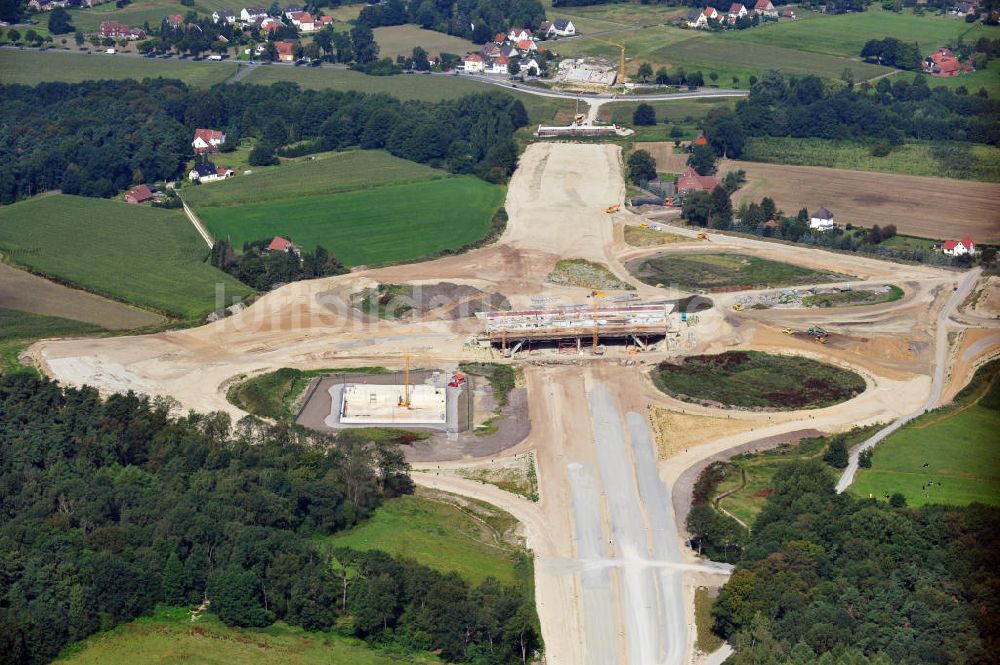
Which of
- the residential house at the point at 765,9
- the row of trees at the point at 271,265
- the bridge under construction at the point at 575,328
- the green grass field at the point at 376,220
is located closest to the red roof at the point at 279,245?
the green grass field at the point at 376,220

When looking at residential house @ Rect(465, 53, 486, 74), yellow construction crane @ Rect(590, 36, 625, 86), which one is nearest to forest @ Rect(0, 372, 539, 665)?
yellow construction crane @ Rect(590, 36, 625, 86)

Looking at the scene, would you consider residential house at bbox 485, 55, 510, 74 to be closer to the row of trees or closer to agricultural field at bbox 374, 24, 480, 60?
agricultural field at bbox 374, 24, 480, 60

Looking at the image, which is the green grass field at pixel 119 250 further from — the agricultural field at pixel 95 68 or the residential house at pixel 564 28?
the residential house at pixel 564 28

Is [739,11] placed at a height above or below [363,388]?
above

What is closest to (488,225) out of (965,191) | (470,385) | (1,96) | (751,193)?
(751,193)

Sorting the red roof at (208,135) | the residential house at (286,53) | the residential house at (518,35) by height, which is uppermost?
the residential house at (518,35)

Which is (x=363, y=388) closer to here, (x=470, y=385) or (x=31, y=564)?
(x=470, y=385)
